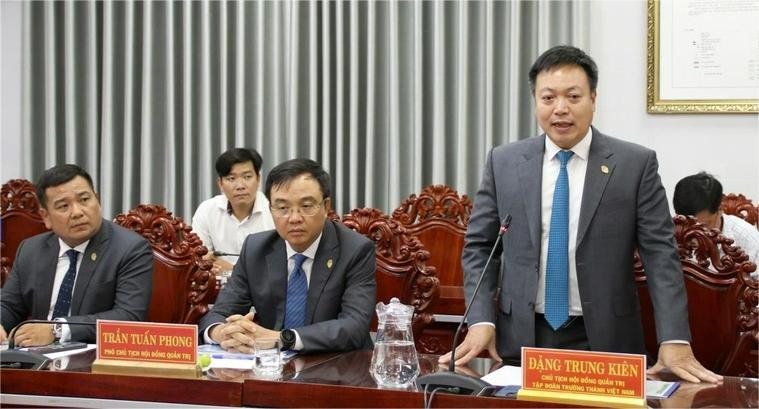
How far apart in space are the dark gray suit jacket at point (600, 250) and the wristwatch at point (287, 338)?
447 millimetres

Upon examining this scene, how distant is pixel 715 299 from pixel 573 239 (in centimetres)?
55

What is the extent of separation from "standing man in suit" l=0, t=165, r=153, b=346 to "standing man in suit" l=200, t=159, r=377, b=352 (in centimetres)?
39

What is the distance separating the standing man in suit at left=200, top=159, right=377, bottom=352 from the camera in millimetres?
2479

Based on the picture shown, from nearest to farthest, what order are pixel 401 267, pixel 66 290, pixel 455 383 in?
pixel 455 383 → pixel 401 267 → pixel 66 290

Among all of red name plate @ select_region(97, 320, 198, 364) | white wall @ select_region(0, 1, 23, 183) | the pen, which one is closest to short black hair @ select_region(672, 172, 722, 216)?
the pen

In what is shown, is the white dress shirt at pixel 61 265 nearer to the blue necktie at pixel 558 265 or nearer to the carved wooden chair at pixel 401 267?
the carved wooden chair at pixel 401 267

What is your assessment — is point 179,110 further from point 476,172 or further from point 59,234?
point 59,234

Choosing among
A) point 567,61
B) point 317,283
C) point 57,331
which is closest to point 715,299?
point 567,61

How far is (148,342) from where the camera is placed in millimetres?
1995

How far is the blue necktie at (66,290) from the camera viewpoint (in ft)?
9.16

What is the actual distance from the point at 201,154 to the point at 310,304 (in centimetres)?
286

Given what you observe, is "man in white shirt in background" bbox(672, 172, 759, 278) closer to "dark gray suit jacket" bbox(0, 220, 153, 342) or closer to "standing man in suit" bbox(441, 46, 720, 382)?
"standing man in suit" bbox(441, 46, 720, 382)

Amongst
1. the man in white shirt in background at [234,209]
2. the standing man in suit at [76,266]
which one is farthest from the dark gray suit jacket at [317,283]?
the man in white shirt in background at [234,209]

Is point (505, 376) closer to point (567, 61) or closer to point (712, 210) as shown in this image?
point (567, 61)
